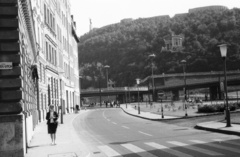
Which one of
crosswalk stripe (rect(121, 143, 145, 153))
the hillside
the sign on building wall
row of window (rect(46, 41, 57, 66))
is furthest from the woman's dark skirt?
the hillside

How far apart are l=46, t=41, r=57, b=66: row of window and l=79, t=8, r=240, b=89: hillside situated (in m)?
90.4

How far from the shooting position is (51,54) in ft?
146

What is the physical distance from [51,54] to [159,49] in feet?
397

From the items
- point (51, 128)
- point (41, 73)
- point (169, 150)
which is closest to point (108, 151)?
point (169, 150)

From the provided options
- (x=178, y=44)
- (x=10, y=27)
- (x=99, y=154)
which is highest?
(x=178, y=44)

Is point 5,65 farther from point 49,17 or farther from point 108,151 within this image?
point 49,17

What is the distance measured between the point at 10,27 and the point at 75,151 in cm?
517

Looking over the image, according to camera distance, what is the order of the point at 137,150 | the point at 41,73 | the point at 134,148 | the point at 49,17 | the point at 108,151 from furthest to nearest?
the point at 49,17
the point at 41,73
the point at 134,148
the point at 108,151
the point at 137,150

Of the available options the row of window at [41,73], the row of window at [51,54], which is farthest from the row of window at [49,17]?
the row of window at [41,73]

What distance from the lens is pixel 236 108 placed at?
33.2 m

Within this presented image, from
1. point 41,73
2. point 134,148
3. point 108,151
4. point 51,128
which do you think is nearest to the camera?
point 108,151

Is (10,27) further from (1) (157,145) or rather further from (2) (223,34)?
(2) (223,34)

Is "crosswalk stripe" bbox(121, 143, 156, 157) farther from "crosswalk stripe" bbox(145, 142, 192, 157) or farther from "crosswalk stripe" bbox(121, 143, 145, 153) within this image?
"crosswalk stripe" bbox(145, 142, 192, 157)

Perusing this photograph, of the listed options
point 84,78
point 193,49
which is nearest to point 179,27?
point 193,49
